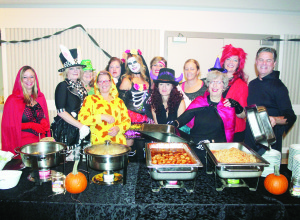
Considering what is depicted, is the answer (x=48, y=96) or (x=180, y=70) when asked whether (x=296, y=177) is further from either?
(x=48, y=96)

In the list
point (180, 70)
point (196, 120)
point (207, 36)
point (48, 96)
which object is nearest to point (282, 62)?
point (207, 36)

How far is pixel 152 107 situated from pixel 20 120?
1.65 m

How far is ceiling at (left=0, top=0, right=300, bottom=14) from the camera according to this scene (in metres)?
4.01

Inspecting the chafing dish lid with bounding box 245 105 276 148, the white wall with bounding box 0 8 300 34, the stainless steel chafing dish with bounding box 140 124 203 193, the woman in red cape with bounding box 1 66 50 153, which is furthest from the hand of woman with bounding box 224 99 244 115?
the white wall with bounding box 0 8 300 34

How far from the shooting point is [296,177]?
1.61 m

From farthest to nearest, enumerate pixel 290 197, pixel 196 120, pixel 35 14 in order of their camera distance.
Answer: pixel 35 14 → pixel 196 120 → pixel 290 197

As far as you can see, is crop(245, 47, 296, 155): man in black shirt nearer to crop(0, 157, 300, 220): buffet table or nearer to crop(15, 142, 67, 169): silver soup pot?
crop(0, 157, 300, 220): buffet table

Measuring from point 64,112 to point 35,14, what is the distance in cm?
289

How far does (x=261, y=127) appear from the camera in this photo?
68.2 inches

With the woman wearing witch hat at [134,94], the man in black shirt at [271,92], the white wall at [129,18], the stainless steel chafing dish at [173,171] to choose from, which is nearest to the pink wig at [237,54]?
the man in black shirt at [271,92]

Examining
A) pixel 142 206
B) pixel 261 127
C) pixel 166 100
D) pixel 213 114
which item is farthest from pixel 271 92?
pixel 142 206

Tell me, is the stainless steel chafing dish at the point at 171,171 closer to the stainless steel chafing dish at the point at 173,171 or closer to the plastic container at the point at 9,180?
the stainless steel chafing dish at the point at 173,171

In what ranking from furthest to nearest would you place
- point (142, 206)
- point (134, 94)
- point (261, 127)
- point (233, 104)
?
point (134, 94) → point (233, 104) → point (261, 127) → point (142, 206)

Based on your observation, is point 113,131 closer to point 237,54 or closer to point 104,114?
point 104,114
